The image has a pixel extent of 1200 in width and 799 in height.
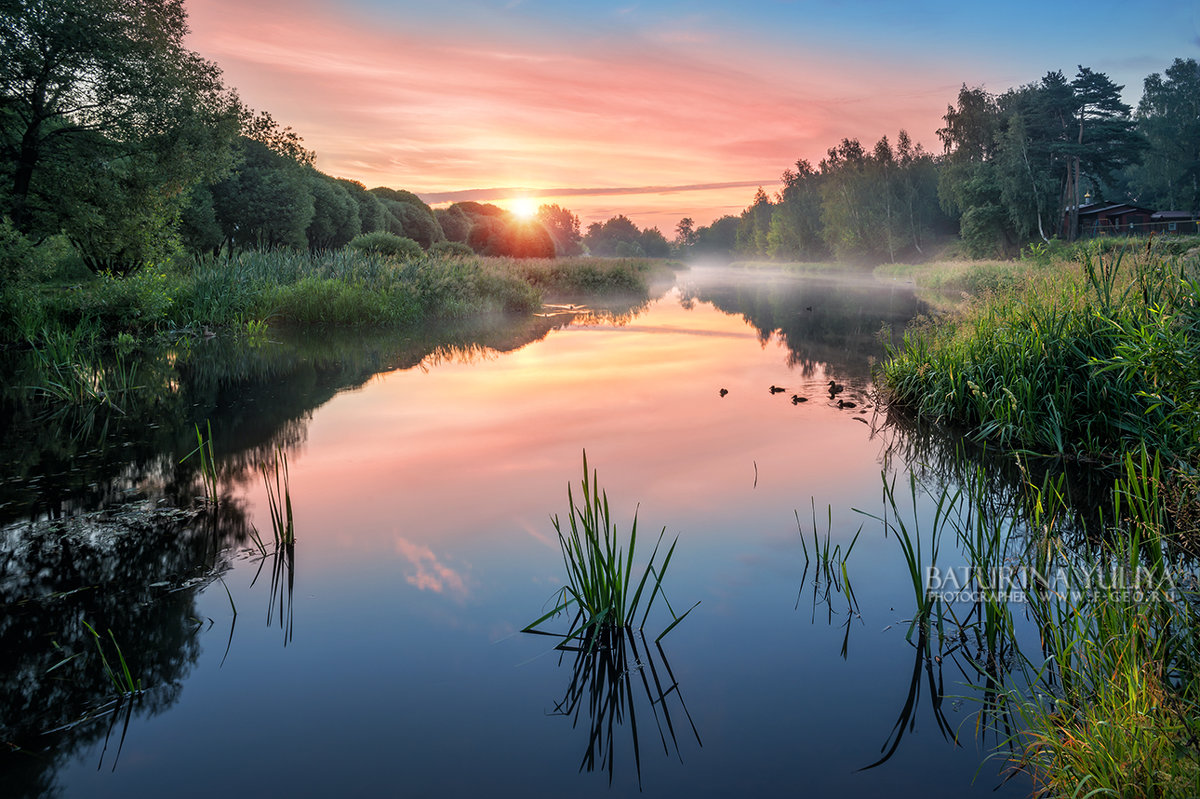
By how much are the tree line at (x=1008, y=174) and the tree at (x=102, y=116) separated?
4580 centimetres

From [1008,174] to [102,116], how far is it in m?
49.1

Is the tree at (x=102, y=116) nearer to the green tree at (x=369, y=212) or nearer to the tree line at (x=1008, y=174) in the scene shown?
the green tree at (x=369, y=212)

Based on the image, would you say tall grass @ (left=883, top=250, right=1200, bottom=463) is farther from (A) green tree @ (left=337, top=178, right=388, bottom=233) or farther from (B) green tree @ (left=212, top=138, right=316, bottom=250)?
(A) green tree @ (left=337, top=178, right=388, bottom=233)

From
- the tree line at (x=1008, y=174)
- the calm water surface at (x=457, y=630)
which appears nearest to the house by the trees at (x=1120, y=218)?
the tree line at (x=1008, y=174)

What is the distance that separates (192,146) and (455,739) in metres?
22.2

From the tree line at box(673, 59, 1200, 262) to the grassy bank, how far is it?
36.6m

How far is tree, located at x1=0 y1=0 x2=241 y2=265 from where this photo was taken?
57.0 ft

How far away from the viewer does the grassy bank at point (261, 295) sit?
52.9 ft

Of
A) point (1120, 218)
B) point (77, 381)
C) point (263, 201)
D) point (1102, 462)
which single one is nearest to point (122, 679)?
point (1102, 462)

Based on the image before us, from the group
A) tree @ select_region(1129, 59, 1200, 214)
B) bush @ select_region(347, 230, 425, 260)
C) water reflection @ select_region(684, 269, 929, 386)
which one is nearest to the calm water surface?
water reflection @ select_region(684, 269, 929, 386)

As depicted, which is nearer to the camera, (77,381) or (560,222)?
(77,381)

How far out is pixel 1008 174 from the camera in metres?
48.1

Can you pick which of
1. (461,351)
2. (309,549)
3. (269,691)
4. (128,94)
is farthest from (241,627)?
(128,94)

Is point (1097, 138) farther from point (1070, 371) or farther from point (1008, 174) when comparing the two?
point (1070, 371)
